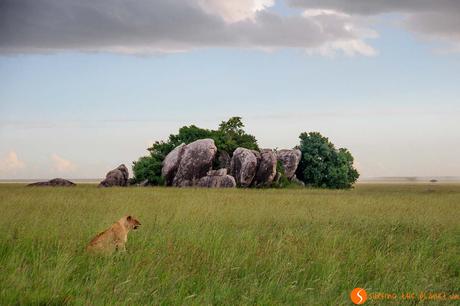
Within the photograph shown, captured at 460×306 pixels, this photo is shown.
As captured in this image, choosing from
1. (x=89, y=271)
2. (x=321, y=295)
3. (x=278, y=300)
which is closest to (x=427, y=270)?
(x=321, y=295)

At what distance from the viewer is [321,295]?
28.3ft

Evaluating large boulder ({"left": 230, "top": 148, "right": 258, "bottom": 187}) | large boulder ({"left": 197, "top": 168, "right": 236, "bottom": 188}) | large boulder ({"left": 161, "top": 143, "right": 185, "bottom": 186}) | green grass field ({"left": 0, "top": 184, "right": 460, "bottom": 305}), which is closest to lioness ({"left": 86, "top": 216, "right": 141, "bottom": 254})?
green grass field ({"left": 0, "top": 184, "right": 460, "bottom": 305})

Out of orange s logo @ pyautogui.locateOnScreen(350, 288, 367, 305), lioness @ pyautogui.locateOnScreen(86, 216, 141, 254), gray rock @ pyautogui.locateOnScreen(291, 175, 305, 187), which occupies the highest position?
gray rock @ pyautogui.locateOnScreen(291, 175, 305, 187)

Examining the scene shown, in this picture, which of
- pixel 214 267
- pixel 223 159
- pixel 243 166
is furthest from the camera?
pixel 223 159

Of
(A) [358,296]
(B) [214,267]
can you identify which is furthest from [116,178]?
(A) [358,296]

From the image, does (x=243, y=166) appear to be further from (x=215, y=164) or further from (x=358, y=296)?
(x=358, y=296)

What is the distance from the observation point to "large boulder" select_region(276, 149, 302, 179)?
54312 mm

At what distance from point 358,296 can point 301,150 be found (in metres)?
50.1

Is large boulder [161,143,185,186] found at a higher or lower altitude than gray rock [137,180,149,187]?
higher

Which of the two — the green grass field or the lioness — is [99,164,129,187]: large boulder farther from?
the lioness

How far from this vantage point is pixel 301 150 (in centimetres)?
5822

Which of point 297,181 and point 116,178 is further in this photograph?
point 297,181

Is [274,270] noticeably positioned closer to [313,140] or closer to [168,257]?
[168,257]

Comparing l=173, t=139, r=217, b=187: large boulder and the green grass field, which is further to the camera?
l=173, t=139, r=217, b=187: large boulder
